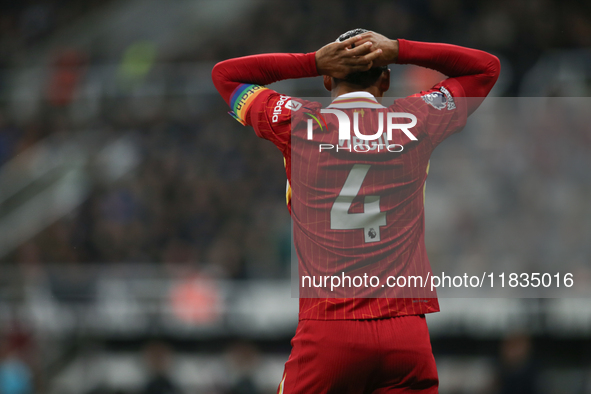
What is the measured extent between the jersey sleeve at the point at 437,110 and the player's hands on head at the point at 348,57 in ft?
0.60

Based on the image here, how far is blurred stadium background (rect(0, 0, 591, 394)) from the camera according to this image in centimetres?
655

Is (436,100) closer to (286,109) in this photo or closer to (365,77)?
(365,77)

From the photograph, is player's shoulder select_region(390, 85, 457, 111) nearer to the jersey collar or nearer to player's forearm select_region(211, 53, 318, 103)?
the jersey collar

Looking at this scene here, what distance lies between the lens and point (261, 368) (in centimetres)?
710

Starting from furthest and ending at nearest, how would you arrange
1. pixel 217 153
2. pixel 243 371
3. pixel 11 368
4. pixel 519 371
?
1. pixel 217 153
2. pixel 11 368
3. pixel 243 371
4. pixel 519 371

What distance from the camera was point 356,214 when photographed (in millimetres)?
2020

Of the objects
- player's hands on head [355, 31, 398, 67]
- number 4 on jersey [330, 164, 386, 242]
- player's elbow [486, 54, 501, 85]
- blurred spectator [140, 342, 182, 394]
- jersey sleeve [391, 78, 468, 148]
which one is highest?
player's hands on head [355, 31, 398, 67]

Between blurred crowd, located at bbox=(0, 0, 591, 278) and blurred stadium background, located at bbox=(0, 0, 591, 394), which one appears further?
blurred crowd, located at bbox=(0, 0, 591, 278)

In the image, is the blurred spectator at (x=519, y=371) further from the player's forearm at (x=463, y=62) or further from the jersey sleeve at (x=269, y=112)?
the jersey sleeve at (x=269, y=112)

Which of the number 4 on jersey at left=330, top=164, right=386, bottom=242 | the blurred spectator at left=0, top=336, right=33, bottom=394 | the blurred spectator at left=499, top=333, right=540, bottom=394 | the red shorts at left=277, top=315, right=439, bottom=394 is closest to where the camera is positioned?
the red shorts at left=277, top=315, right=439, bottom=394

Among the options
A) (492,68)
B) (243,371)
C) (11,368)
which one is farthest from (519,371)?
(11,368)

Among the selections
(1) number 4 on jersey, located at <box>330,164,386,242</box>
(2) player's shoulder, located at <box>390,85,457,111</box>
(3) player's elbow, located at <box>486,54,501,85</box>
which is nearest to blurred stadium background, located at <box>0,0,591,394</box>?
(3) player's elbow, located at <box>486,54,501,85</box>

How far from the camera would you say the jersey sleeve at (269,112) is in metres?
2.09

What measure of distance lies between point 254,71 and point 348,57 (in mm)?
398
